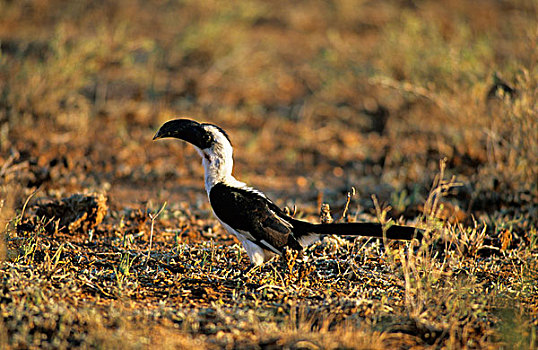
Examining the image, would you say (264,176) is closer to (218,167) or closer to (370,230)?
(218,167)

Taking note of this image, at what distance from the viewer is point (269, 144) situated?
7.16m

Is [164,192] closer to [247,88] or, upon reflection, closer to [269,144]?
[269,144]

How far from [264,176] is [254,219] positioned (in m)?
2.68

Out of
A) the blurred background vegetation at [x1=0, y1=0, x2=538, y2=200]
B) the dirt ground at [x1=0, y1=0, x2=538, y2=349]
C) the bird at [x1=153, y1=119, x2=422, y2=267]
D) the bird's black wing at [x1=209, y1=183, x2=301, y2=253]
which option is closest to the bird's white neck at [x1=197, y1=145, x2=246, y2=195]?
the bird at [x1=153, y1=119, x2=422, y2=267]

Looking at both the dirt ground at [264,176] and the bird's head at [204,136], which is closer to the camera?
the dirt ground at [264,176]

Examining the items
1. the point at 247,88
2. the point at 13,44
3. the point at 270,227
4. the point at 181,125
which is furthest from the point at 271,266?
the point at 13,44

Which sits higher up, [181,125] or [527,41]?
[527,41]

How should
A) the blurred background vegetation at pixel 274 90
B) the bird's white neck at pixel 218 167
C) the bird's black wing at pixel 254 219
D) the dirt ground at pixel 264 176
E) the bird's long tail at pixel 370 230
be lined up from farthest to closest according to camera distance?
the blurred background vegetation at pixel 274 90, the bird's white neck at pixel 218 167, the bird's black wing at pixel 254 219, the bird's long tail at pixel 370 230, the dirt ground at pixel 264 176

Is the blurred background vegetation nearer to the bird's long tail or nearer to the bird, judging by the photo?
the bird

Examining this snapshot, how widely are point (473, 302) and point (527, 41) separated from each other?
304 centimetres

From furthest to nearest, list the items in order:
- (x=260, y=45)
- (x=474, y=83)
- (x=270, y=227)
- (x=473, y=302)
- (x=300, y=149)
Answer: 1. (x=260, y=45)
2. (x=300, y=149)
3. (x=474, y=83)
4. (x=270, y=227)
5. (x=473, y=302)

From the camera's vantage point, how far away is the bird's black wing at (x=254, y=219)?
3.70 m

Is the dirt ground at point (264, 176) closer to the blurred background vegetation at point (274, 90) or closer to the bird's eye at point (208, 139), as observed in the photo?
the blurred background vegetation at point (274, 90)

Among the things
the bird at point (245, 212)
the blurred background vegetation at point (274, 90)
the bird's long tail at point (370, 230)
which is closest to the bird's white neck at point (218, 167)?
the bird at point (245, 212)
